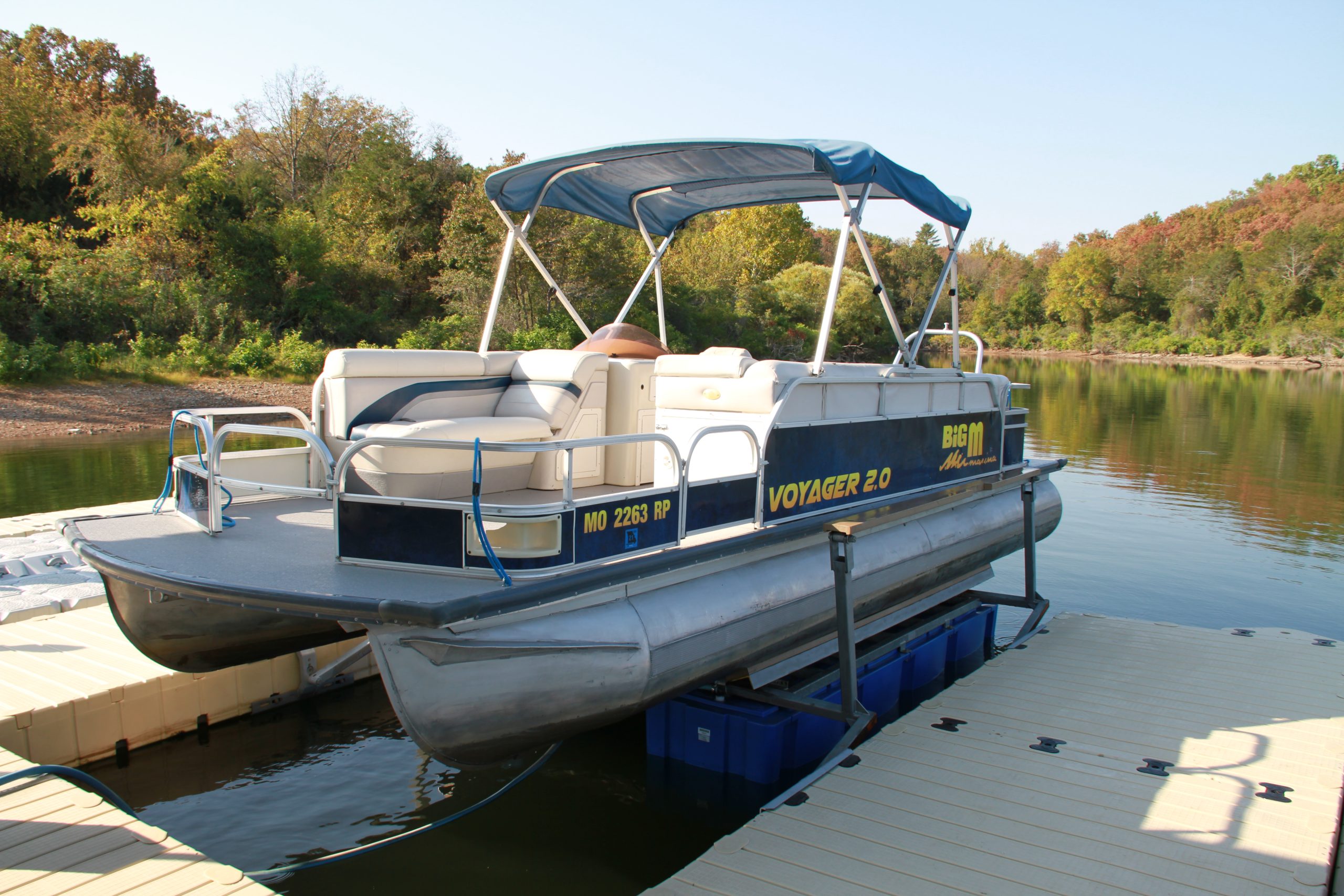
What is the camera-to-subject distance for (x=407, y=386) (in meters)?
6.13

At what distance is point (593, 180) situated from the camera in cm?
728

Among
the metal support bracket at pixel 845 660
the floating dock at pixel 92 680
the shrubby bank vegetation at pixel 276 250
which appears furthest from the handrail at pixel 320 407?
the shrubby bank vegetation at pixel 276 250

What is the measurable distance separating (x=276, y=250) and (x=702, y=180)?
24.3 metres

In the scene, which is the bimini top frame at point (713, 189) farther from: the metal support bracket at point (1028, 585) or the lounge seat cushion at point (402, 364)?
the metal support bracket at point (1028, 585)

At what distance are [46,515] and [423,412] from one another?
673 centimetres

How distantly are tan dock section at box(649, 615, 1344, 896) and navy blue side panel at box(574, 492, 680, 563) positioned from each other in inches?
57.5

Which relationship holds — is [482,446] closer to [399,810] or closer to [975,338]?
[399,810]

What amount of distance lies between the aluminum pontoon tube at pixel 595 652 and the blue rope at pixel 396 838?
1.38 feet

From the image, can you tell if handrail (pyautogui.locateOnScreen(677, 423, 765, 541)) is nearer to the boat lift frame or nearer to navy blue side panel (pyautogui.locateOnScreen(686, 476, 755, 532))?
navy blue side panel (pyautogui.locateOnScreen(686, 476, 755, 532))

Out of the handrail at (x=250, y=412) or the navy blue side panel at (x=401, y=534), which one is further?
the handrail at (x=250, y=412)

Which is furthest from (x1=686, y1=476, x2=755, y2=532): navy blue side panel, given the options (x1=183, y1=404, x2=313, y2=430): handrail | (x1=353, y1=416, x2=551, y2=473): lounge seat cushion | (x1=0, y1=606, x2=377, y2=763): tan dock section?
(x1=0, y1=606, x2=377, y2=763): tan dock section

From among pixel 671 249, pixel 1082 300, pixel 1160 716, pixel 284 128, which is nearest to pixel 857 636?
pixel 1160 716

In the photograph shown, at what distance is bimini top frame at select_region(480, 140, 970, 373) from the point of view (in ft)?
18.8

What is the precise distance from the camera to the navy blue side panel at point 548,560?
4199mm
